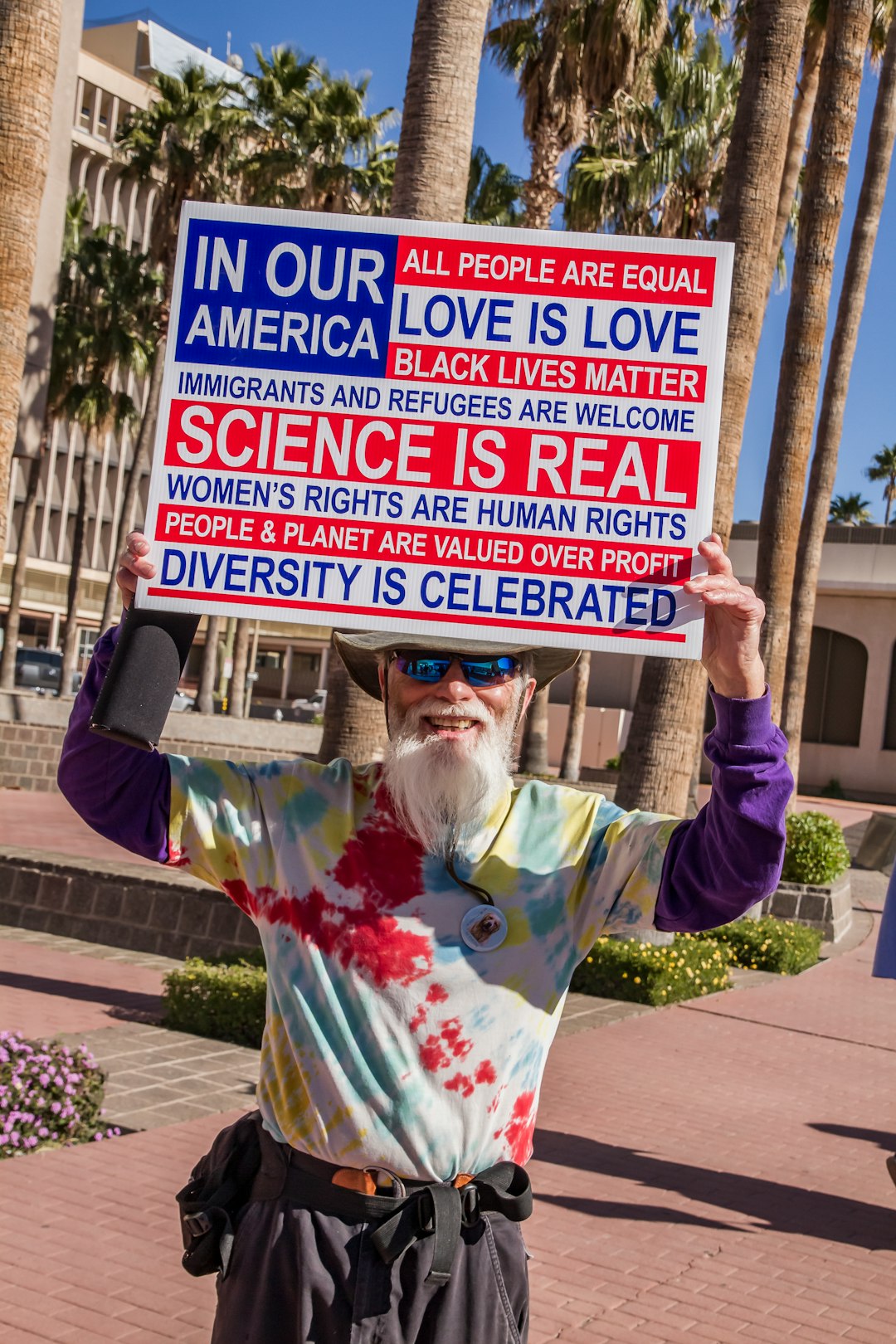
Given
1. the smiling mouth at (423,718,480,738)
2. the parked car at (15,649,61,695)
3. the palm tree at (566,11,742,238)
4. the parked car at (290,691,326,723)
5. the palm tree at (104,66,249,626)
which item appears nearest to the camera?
the smiling mouth at (423,718,480,738)

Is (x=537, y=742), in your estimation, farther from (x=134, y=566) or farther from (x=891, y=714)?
(x=134, y=566)

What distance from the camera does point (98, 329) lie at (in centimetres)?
3725

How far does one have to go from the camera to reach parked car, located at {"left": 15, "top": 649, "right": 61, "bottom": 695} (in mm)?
43500

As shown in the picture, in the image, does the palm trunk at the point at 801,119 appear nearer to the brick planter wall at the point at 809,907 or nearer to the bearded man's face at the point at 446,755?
the brick planter wall at the point at 809,907

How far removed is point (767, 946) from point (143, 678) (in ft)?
38.1

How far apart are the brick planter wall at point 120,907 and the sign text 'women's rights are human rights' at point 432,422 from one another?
328 inches

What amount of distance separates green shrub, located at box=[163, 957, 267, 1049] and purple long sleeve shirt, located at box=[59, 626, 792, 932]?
6.10 m

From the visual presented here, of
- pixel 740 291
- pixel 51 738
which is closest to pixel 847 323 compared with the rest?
pixel 740 291

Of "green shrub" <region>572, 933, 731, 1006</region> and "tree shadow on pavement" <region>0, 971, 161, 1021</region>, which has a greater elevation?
A: "green shrub" <region>572, 933, 731, 1006</region>

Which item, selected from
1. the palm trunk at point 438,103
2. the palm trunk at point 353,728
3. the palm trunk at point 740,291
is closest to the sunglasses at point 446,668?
the palm trunk at point 353,728

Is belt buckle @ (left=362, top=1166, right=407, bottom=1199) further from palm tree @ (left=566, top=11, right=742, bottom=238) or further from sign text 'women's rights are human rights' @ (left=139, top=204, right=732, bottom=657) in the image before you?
palm tree @ (left=566, top=11, right=742, bottom=238)

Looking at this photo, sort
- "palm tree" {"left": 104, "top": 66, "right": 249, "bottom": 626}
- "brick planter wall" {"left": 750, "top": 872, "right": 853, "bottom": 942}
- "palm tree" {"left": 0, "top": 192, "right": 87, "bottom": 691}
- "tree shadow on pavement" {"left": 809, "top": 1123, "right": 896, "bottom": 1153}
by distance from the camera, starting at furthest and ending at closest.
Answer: "palm tree" {"left": 0, "top": 192, "right": 87, "bottom": 691}
"palm tree" {"left": 104, "top": 66, "right": 249, "bottom": 626}
"brick planter wall" {"left": 750, "top": 872, "right": 853, "bottom": 942}
"tree shadow on pavement" {"left": 809, "top": 1123, "right": 896, "bottom": 1153}

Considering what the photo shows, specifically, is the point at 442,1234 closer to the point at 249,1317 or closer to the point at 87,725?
the point at 249,1317

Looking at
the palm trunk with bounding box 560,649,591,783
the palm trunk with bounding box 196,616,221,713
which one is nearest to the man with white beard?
the palm trunk with bounding box 560,649,591,783
